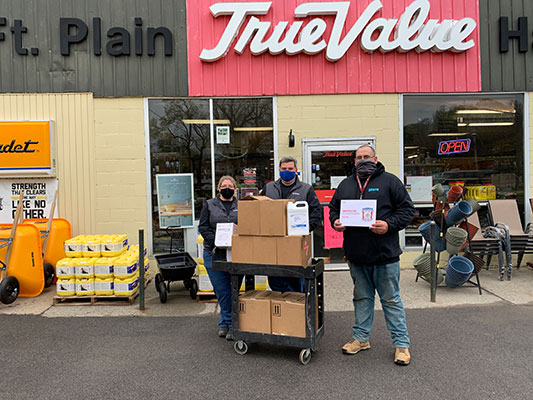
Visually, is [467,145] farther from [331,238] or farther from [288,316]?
[288,316]

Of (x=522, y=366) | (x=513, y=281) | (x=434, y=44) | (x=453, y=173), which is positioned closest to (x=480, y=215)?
(x=453, y=173)

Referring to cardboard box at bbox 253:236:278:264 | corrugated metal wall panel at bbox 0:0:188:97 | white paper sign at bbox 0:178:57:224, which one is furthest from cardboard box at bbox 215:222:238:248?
white paper sign at bbox 0:178:57:224

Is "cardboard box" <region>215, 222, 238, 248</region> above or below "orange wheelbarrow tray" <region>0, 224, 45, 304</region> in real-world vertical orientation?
above

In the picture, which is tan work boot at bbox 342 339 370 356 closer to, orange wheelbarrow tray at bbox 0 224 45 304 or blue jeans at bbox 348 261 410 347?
blue jeans at bbox 348 261 410 347

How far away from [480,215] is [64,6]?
8681 millimetres

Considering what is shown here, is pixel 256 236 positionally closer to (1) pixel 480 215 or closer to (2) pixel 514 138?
(1) pixel 480 215

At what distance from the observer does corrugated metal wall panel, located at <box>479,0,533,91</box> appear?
7.89 m

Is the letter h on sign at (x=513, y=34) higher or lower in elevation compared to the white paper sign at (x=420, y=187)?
higher

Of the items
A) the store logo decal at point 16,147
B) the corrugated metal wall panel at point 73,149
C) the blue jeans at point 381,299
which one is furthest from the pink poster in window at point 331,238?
the store logo decal at point 16,147

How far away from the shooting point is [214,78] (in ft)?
25.5

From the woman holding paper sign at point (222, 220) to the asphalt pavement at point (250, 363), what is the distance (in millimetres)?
320

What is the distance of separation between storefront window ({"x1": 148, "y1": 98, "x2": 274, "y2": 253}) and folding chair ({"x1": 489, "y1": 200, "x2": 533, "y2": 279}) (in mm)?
4208

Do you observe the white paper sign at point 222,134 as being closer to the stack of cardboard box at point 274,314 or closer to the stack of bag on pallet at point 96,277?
the stack of bag on pallet at point 96,277

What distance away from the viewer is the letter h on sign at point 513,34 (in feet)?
25.7
